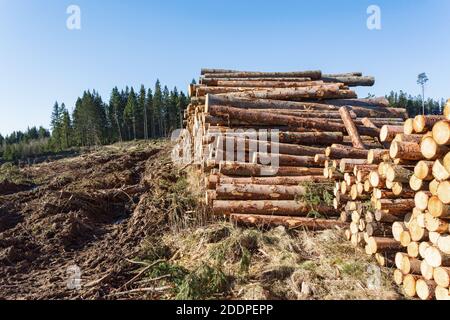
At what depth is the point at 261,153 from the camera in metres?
7.84

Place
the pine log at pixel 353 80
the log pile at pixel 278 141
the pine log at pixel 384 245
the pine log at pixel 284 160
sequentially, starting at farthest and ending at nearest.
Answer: the pine log at pixel 353 80 < the pine log at pixel 284 160 < the log pile at pixel 278 141 < the pine log at pixel 384 245

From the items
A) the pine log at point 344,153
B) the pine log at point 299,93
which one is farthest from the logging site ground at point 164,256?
the pine log at point 299,93

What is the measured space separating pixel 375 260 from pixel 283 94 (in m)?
5.90

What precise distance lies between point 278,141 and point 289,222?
2226 mm

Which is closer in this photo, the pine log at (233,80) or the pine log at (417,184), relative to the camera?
the pine log at (417,184)

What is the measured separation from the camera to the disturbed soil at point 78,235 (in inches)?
209

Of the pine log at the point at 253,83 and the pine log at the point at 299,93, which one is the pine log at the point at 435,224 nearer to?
the pine log at the point at 299,93

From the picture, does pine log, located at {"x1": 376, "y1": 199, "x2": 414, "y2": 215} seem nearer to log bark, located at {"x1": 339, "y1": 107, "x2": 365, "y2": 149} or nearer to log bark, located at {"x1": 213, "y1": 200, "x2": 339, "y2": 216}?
log bark, located at {"x1": 213, "y1": 200, "x2": 339, "y2": 216}

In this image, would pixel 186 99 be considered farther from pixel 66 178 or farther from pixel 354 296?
pixel 354 296

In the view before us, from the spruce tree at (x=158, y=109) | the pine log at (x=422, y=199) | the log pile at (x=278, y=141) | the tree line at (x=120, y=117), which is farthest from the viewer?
the spruce tree at (x=158, y=109)

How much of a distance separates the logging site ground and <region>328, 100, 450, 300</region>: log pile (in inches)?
14.3

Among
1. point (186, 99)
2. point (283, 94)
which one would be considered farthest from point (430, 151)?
point (186, 99)

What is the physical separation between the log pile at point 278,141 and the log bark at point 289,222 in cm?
2

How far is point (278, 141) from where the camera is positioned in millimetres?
8375
